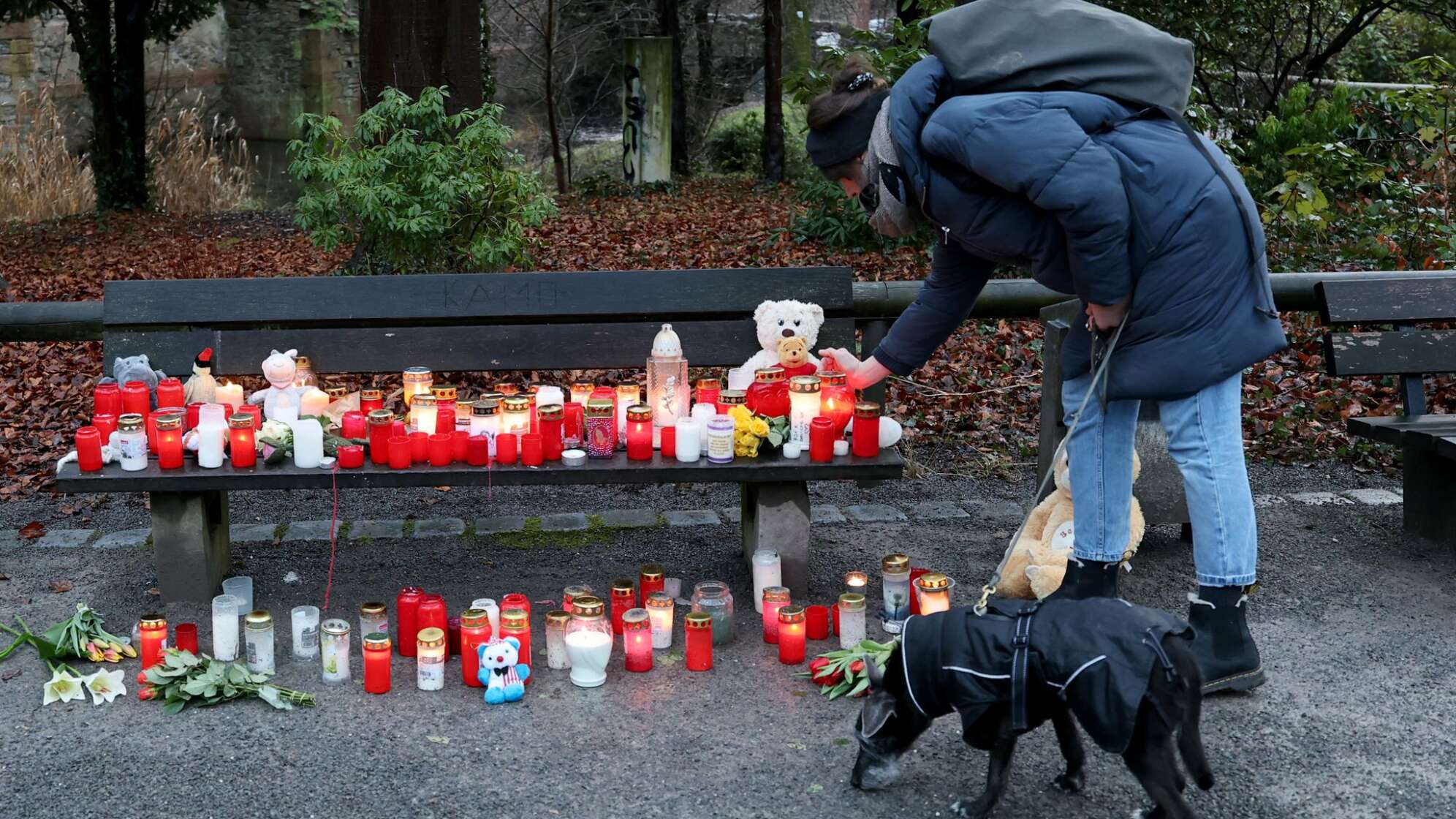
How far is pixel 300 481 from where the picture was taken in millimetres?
4250

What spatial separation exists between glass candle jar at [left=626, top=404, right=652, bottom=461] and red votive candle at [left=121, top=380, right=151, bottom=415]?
1.64 meters

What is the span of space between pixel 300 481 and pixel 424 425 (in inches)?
16.9

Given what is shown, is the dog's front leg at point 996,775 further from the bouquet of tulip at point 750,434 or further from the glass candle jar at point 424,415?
the glass candle jar at point 424,415

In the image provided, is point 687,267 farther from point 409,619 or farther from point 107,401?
point 409,619

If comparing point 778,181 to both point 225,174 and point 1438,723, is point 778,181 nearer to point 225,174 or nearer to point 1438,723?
point 225,174

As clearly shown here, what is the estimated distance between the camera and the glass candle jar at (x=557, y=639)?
3945 mm

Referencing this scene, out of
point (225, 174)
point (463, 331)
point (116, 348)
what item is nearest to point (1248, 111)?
point (463, 331)

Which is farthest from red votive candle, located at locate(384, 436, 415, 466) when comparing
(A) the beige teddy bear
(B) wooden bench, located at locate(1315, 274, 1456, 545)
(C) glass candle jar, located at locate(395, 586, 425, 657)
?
(B) wooden bench, located at locate(1315, 274, 1456, 545)

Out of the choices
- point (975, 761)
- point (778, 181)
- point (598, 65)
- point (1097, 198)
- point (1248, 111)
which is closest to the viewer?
point (1097, 198)

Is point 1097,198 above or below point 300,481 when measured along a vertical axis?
above

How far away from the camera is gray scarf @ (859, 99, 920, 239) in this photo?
3.48 metres

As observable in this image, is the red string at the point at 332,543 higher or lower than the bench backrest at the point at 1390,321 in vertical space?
lower

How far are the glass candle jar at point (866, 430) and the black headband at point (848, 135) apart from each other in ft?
3.14

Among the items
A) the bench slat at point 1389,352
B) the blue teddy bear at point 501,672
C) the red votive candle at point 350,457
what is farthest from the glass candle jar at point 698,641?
the bench slat at point 1389,352
